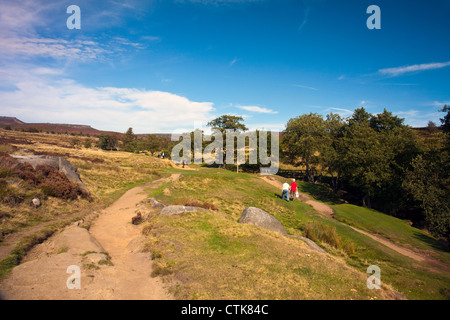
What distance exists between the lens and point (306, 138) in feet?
125

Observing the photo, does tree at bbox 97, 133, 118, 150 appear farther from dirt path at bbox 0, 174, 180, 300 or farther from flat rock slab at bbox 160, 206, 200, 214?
dirt path at bbox 0, 174, 180, 300

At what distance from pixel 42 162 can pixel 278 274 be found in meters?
22.6

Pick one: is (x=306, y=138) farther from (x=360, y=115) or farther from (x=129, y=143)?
(x=129, y=143)

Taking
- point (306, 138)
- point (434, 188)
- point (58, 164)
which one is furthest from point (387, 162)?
point (58, 164)

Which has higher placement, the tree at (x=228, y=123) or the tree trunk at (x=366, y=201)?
the tree at (x=228, y=123)

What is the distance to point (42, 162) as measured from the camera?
765 inches

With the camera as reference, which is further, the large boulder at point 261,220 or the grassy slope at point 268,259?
the large boulder at point 261,220

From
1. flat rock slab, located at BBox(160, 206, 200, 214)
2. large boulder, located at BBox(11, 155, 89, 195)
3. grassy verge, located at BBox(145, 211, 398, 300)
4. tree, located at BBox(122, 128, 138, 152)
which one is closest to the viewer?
grassy verge, located at BBox(145, 211, 398, 300)

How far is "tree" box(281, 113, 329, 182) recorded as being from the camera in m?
38.0

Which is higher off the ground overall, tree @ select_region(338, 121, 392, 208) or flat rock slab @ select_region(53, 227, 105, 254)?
tree @ select_region(338, 121, 392, 208)

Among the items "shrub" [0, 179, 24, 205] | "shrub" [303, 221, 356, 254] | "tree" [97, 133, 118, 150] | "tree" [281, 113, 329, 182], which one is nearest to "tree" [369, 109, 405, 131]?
"tree" [281, 113, 329, 182]

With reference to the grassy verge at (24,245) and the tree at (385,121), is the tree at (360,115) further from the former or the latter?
the grassy verge at (24,245)

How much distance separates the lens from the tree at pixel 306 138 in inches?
1497

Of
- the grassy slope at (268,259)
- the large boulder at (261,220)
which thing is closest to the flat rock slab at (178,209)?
the grassy slope at (268,259)
